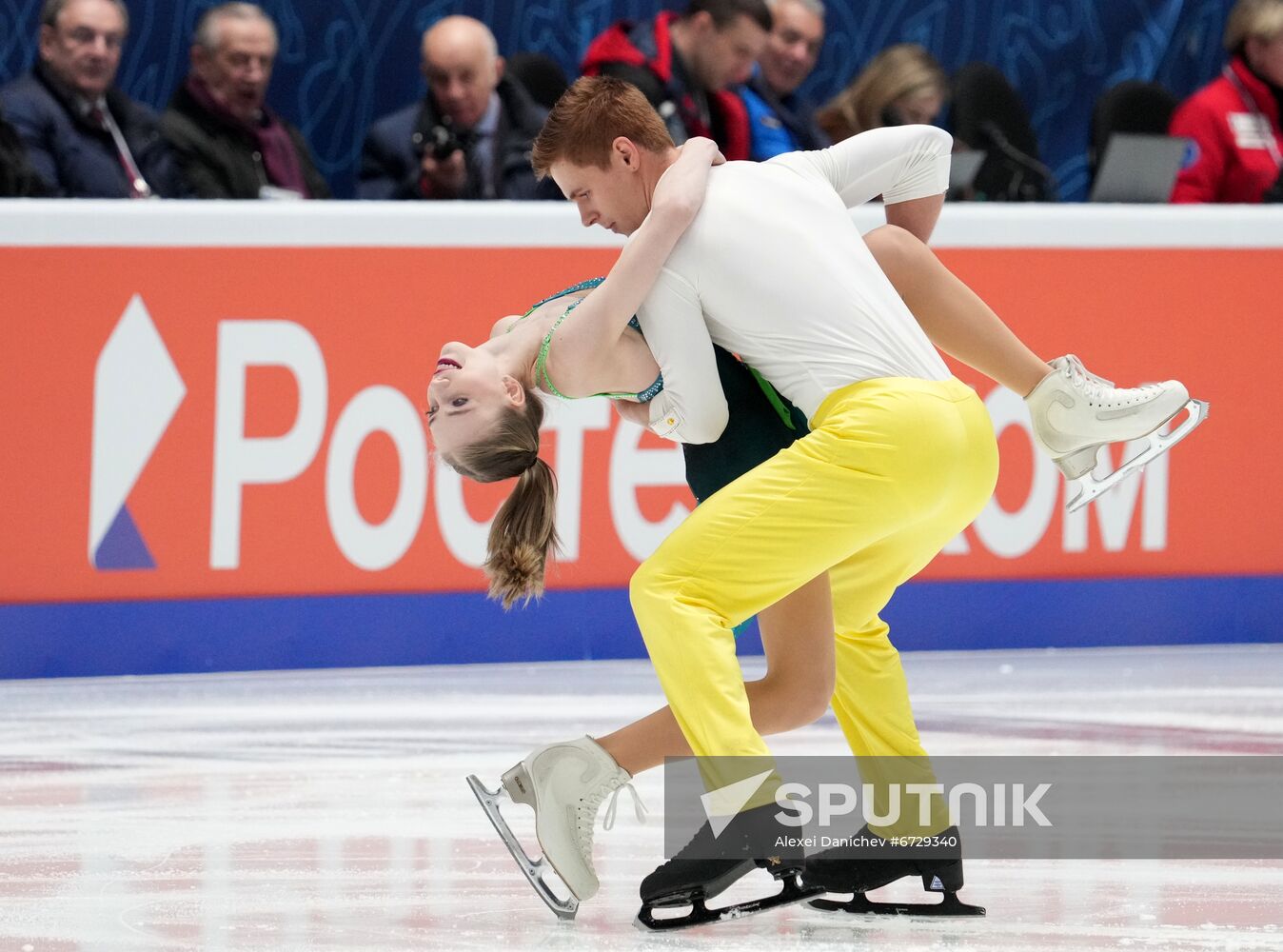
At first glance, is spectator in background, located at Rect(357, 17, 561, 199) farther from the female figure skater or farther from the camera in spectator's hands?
the female figure skater

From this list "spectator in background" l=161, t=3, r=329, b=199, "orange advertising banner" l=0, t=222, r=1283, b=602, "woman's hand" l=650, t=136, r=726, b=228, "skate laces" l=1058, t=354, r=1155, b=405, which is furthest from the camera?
"spectator in background" l=161, t=3, r=329, b=199

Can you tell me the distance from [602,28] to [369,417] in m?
2.87

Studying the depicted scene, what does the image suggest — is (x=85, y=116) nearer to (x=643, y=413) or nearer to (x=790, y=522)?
(x=643, y=413)

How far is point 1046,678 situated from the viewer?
540 centimetres

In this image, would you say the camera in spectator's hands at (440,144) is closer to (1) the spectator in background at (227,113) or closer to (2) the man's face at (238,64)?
(1) the spectator in background at (227,113)

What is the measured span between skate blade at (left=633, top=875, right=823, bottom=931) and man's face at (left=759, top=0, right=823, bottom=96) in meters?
4.21

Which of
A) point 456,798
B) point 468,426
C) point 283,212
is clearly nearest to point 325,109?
point 283,212

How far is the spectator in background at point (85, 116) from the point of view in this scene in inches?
228

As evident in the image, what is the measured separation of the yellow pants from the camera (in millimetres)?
2760

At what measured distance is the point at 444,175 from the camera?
606 cm

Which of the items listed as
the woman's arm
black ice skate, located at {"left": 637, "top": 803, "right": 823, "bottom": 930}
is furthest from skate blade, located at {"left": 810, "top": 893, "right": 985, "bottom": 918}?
the woman's arm

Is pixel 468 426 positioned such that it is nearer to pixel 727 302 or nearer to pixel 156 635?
pixel 727 302

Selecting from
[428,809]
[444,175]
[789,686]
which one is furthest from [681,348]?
[444,175]

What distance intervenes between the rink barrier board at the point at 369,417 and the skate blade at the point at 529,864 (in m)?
2.03
